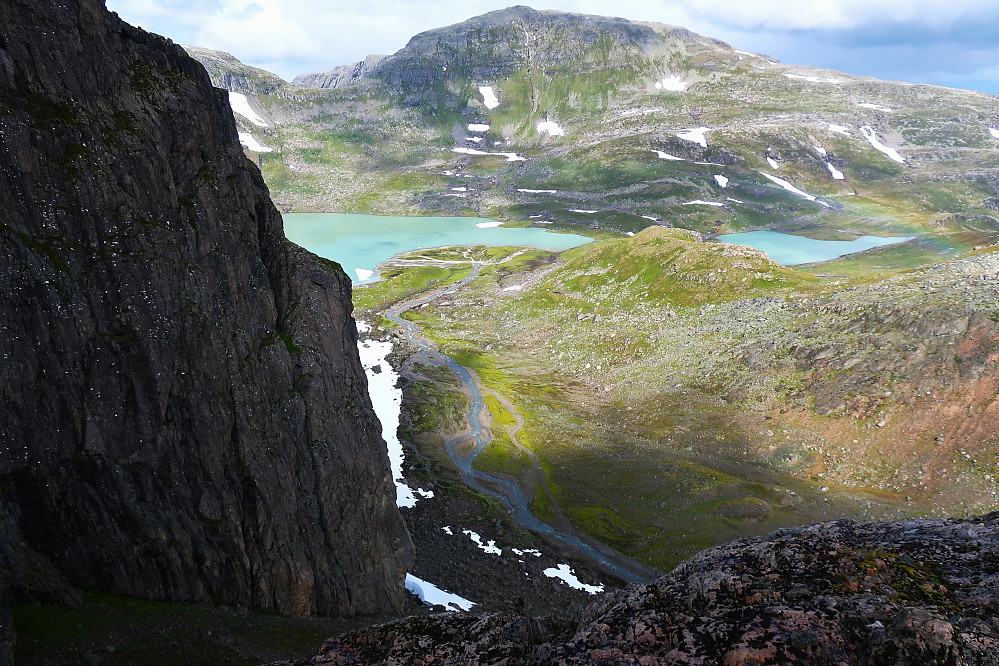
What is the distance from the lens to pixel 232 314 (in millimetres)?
36750

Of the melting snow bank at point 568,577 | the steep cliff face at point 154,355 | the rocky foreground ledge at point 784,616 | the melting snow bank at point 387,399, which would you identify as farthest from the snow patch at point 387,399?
the rocky foreground ledge at point 784,616

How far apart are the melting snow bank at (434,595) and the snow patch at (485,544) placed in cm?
1177

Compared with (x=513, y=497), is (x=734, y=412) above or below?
above

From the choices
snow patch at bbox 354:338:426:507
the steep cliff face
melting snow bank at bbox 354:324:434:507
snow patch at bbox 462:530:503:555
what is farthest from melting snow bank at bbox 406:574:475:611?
snow patch at bbox 354:338:426:507

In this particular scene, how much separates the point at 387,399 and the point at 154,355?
7689 centimetres

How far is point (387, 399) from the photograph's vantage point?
108m

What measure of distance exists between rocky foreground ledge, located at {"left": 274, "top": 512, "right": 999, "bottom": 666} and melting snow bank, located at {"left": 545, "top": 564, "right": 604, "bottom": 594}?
38867mm

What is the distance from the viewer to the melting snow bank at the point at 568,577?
58.1 m

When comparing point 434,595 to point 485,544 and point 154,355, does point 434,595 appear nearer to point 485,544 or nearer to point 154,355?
point 485,544

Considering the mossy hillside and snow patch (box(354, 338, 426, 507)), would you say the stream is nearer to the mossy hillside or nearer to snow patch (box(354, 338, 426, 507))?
the mossy hillside

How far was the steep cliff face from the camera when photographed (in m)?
28.5

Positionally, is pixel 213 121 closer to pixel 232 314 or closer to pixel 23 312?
pixel 232 314

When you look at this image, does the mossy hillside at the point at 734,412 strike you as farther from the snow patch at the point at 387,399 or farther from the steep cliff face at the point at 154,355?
the steep cliff face at the point at 154,355

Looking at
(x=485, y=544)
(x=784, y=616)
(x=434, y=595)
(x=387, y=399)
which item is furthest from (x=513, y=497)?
(x=784, y=616)
